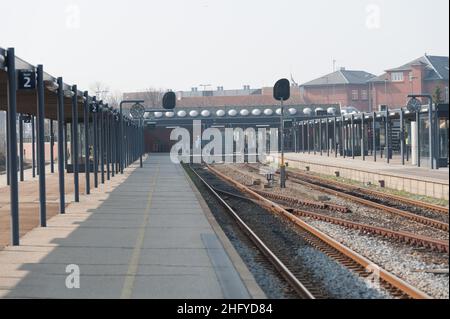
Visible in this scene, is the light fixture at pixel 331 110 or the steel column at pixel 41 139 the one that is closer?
the steel column at pixel 41 139

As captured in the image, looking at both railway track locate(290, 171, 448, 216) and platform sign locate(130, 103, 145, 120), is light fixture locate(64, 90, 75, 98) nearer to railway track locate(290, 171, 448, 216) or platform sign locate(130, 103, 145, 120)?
railway track locate(290, 171, 448, 216)

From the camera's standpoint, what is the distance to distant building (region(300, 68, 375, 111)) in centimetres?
10869

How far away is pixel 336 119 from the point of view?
4791 centimetres

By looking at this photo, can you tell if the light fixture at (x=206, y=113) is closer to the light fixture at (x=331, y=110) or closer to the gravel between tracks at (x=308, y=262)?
the light fixture at (x=331, y=110)

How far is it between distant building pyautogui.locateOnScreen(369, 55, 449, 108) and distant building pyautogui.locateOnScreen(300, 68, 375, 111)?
7806 millimetres

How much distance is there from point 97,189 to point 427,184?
35.1 feet

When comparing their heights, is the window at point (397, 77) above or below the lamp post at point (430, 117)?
above

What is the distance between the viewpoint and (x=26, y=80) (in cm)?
1297

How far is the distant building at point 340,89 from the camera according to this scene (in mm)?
108688

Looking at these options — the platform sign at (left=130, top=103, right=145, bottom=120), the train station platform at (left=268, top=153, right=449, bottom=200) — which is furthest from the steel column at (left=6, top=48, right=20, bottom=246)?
the platform sign at (left=130, top=103, right=145, bottom=120)

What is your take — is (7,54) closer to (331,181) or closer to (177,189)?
(177,189)

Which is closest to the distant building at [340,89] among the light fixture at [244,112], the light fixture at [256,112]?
the light fixture at [256,112]

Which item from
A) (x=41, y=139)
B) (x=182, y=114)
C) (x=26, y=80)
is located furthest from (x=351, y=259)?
(x=182, y=114)

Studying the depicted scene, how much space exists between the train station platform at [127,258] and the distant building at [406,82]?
59672mm
